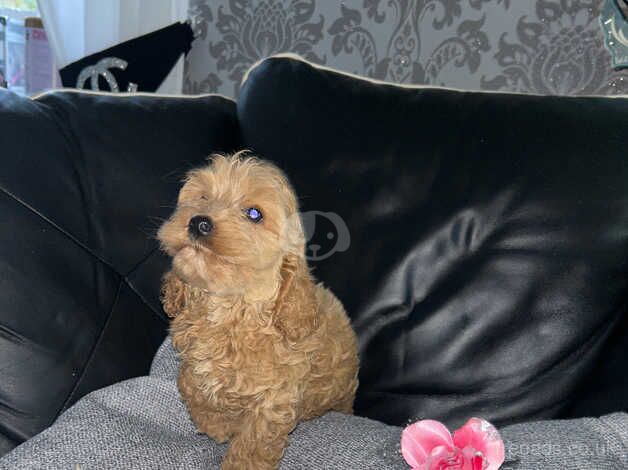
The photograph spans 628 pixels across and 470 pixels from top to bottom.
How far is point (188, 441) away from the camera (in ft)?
4.32

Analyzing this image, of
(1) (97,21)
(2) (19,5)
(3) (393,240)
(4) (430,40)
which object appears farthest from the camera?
(2) (19,5)

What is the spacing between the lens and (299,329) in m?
1.21

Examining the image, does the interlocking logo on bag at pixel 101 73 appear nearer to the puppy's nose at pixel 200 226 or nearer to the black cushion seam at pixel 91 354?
the black cushion seam at pixel 91 354

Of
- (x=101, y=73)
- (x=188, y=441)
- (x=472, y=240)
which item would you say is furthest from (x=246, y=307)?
(x=101, y=73)

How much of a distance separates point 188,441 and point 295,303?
409 millimetres

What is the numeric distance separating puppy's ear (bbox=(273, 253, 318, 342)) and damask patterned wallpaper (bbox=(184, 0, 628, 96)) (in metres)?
1.31

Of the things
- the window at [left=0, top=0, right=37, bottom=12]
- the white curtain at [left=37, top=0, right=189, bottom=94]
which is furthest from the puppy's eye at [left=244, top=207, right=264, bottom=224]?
the window at [left=0, top=0, right=37, bottom=12]

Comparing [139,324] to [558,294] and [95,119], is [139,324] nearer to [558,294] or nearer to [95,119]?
[95,119]

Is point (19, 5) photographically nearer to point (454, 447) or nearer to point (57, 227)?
point (57, 227)

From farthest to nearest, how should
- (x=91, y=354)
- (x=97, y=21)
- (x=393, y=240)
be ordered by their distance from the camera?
(x=97, y=21), (x=393, y=240), (x=91, y=354)

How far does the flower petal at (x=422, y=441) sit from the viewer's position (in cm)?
101

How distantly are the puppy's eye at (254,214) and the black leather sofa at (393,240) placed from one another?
325 mm

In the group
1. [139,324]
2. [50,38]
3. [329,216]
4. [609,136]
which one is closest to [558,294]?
[609,136]

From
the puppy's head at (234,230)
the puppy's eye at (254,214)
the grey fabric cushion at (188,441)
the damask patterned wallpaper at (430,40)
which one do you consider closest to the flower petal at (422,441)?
the grey fabric cushion at (188,441)
